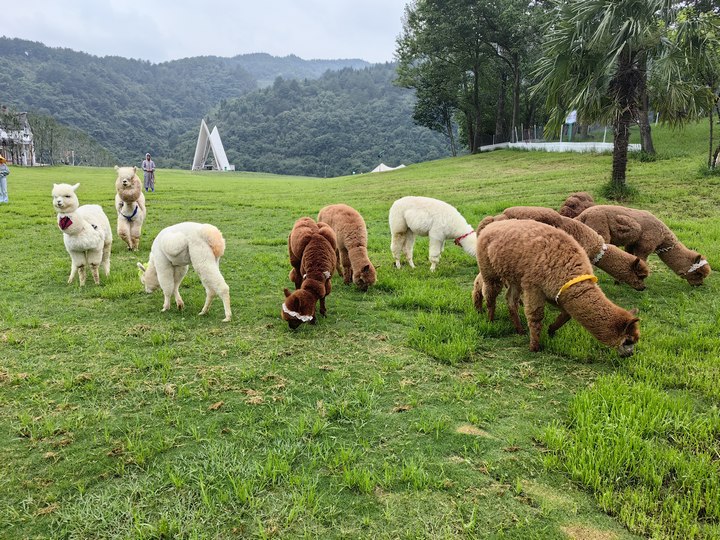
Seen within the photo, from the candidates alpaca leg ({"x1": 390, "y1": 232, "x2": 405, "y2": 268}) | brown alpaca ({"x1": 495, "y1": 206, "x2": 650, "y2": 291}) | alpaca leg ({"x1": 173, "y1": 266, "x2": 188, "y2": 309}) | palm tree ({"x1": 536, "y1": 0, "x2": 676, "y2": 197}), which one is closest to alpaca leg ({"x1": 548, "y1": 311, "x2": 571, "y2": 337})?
brown alpaca ({"x1": 495, "y1": 206, "x2": 650, "y2": 291})

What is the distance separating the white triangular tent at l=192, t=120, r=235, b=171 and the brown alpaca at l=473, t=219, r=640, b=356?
83.5 m

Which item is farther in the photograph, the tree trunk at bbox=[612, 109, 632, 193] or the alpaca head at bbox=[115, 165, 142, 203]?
the tree trunk at bbox=[612, 109, 632, 193]

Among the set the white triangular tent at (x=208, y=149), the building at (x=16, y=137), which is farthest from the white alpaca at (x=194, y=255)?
the white triangular tent at (x=208, y=149)

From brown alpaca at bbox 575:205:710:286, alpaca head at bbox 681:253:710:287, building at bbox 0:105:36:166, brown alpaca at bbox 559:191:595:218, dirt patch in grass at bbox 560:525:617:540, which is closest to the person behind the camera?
dirt patch in grass at bbox 560:525:617:540

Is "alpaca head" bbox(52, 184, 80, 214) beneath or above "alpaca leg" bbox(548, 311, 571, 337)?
above

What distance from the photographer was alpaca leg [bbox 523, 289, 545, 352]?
5.05 m

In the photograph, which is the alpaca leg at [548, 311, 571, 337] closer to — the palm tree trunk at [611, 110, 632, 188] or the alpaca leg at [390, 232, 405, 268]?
the alpaca leg at [390, 232, 405, 268]

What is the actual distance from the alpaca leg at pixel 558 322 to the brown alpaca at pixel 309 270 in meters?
3.06

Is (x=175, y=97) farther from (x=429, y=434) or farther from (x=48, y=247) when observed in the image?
(x=429, y=434)

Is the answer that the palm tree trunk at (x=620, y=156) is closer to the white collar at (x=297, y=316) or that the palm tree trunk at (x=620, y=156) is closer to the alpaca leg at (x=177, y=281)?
the white collar at (x=297, y=316)

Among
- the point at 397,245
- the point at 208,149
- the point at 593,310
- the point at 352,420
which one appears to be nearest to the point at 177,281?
the point at 352,420

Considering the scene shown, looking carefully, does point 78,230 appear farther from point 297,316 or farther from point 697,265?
point 697,265

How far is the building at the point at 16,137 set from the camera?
6334 cm

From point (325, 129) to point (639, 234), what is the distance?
102814 millimetres
